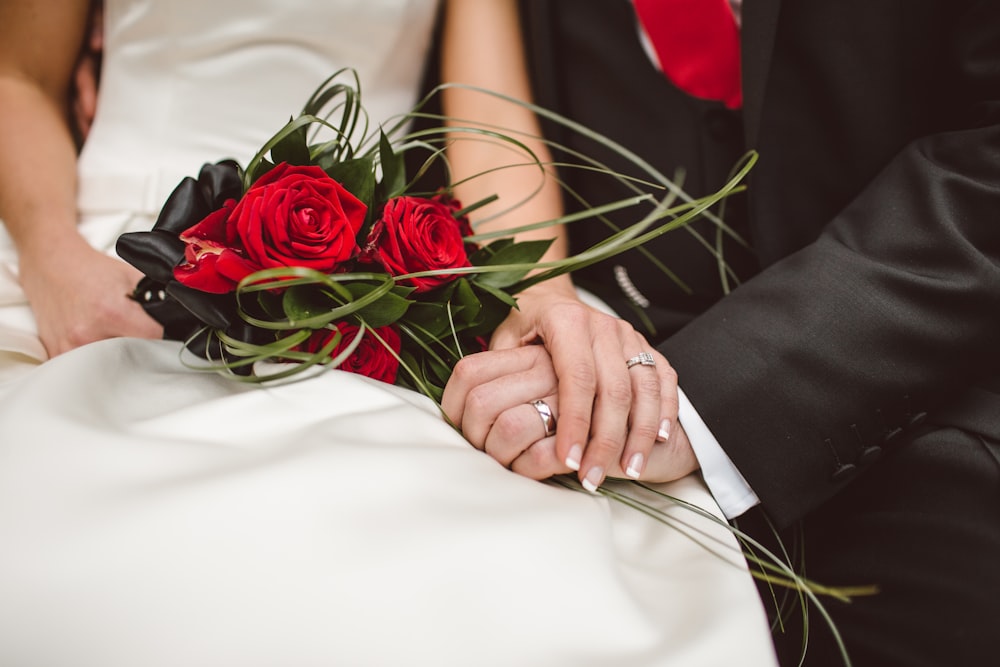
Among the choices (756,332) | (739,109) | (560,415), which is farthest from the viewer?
(739,109)

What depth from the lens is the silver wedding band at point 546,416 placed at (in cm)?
58

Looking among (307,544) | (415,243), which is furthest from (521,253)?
(307,544)

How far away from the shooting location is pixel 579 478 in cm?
57

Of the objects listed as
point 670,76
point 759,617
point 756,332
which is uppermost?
point 670,76

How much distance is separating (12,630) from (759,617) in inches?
20.9

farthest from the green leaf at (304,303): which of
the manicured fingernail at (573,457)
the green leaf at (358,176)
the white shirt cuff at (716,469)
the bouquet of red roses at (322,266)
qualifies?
the white shirt cuff at (716,469)

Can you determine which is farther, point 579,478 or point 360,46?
point 360,46

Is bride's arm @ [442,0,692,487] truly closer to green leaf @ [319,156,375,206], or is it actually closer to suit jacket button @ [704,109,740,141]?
green leaf @ [319,156,375,206]

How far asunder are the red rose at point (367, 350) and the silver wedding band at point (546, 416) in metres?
0.14

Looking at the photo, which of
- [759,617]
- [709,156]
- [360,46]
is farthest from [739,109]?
[759,617]

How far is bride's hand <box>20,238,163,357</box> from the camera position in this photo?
0.74 meters

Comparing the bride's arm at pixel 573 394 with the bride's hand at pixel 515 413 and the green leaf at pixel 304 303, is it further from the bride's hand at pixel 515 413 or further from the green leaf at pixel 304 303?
the green leaf at pixel 304 303

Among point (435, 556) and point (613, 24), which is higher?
point (613, 24)

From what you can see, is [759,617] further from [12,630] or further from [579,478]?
[12,630]
